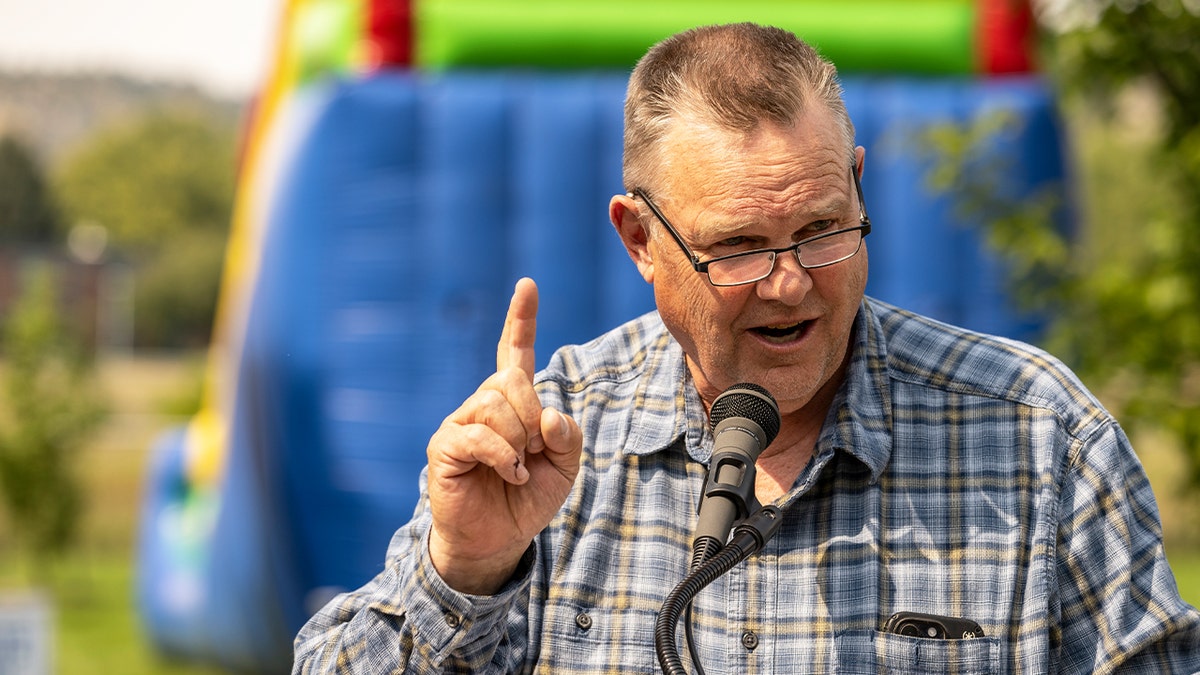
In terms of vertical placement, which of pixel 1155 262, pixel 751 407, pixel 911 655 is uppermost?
pixel 1155 262

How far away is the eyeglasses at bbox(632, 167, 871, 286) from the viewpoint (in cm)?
146

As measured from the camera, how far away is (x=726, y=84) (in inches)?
58.2

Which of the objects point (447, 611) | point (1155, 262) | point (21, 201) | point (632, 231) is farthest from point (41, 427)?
point (21, 201)

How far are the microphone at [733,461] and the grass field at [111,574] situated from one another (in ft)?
8.82

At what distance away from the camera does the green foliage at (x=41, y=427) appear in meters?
9.85

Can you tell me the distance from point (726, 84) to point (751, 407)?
14.3 inches

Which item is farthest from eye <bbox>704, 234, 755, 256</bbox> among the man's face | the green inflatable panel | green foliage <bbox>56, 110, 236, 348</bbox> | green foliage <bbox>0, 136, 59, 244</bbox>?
green foliage <bbox>0, 136, 59, 244</bbox>

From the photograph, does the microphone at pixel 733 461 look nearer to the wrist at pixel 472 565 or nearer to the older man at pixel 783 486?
the older man at pixel 783 486

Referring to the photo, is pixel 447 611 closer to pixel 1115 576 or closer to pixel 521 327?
pixel 521 327

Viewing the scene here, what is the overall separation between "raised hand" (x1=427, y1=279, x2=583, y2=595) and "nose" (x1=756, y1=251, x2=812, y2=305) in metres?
0.26

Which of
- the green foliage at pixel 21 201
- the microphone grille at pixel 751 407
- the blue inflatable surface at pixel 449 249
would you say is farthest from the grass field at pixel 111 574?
the green foliage at pixel 21 201

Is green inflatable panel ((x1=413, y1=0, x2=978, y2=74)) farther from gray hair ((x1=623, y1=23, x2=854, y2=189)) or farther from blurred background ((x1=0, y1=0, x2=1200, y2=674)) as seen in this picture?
gray hair ((x1=623, y1=23, x2=854, y2=189))

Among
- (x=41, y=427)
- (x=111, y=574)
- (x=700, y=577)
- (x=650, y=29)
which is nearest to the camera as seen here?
(x=700, y=577)

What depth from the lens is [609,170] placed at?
13.3 ft
